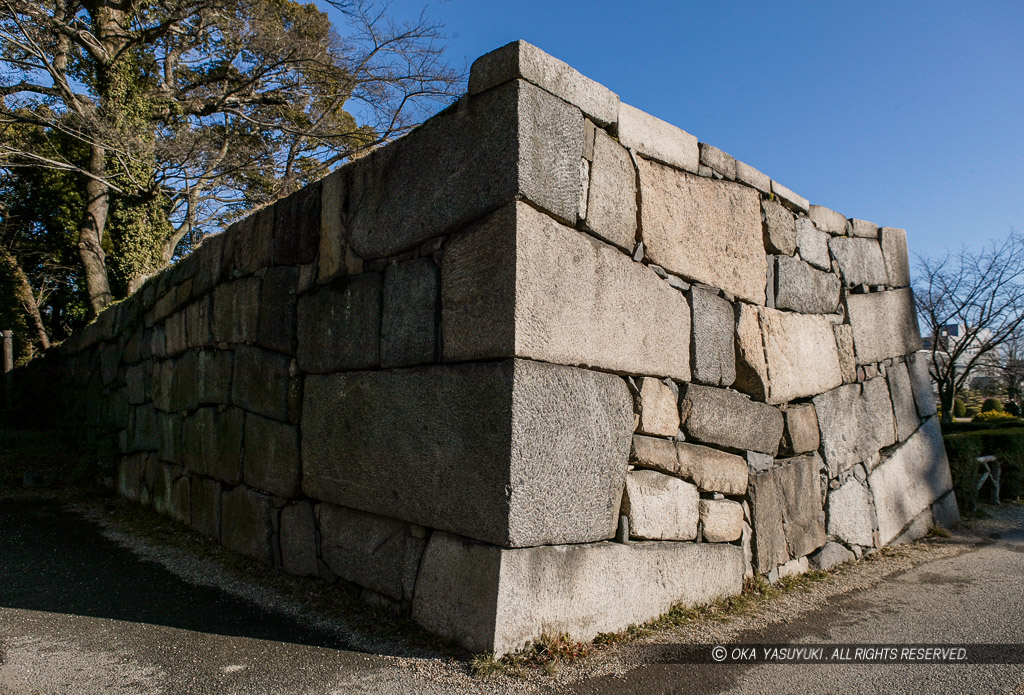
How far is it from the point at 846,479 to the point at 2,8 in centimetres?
1195

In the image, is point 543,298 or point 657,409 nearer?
point 543,298

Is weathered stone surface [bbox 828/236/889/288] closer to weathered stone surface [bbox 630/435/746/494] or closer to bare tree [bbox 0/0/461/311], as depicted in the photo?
weathered stone surface [bbox 630/435/746/494]

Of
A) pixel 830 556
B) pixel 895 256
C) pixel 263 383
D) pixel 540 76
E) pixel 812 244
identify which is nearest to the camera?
pixel 540 76

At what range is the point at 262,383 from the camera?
13.3 ft

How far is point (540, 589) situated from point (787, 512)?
6.69 ft

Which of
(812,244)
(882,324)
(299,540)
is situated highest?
(812,244)

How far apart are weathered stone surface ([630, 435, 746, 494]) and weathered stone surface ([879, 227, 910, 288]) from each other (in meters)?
2.84

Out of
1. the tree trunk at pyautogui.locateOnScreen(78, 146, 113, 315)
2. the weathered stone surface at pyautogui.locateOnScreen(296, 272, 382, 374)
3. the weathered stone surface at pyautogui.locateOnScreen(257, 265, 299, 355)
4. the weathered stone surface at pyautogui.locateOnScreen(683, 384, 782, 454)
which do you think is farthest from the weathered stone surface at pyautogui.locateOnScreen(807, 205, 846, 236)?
the tree trunk at pyautogui.locateOnScreen(78, 146, 113, 315)

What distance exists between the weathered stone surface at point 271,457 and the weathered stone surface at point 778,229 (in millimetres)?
3082

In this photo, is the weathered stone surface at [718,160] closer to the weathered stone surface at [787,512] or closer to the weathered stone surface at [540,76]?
the weathered stone surface at [540,76]

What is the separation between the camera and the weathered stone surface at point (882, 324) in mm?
4934

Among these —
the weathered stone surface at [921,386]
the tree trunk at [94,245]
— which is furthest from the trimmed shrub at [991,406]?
Answer: the tree trunk at [94,245]

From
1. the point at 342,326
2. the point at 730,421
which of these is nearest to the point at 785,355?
the point at 730,421

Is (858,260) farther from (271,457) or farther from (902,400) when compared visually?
(271,457)
